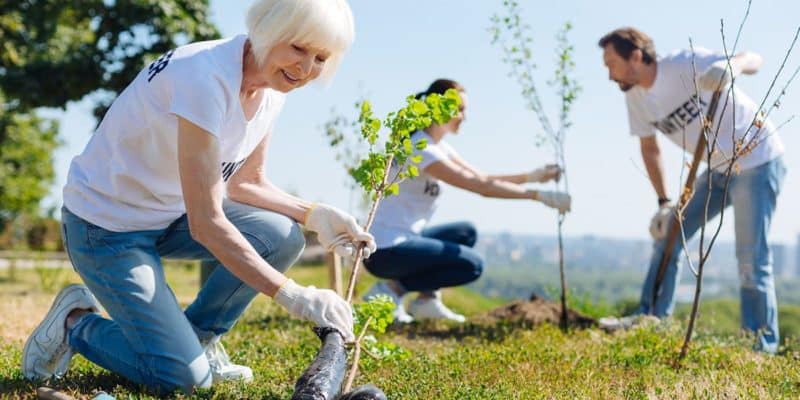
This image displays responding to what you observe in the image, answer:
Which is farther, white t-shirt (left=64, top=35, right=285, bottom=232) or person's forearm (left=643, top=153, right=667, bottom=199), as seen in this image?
person's forearm (left=643, top=153, right=667, bottom=199)

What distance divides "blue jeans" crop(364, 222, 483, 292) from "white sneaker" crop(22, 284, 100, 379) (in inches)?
91.1

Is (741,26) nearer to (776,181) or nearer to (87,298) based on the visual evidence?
(776,181)

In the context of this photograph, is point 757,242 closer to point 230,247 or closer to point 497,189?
point 497,189

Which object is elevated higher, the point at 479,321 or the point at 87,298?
the point at 87,298

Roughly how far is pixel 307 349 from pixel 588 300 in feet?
10.1

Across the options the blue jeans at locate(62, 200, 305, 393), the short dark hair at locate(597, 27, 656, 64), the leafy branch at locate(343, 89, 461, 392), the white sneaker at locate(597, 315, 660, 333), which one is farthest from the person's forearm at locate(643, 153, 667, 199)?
the blue jeans at locate(62, 200, 305, 393)

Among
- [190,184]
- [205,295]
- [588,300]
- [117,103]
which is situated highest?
[117,103]

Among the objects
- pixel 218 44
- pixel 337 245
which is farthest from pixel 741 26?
pixel 218 44

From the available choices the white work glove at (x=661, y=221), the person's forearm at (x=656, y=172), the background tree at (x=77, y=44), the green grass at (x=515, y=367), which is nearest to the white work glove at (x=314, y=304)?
the green grass at (x=515, y=367)

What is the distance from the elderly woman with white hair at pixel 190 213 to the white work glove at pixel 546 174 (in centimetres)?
249

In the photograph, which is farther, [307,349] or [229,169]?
[307,349]

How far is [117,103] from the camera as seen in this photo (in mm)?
2906

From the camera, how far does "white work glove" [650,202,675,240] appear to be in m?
5.21

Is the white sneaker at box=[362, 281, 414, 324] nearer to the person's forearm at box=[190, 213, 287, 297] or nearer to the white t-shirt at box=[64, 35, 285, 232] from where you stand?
the white t-shirt at box=[64, 35, 285, 232]
